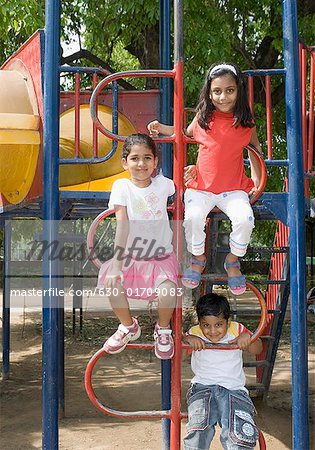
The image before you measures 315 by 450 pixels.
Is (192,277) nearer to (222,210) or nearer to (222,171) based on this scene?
(222,210)

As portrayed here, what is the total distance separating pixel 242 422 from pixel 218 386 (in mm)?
203

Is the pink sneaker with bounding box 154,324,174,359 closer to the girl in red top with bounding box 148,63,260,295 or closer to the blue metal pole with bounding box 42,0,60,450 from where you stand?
the girl in red top with bounding box 148,63,260,295

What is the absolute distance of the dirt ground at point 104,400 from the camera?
5.16m

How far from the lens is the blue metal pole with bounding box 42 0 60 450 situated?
11.2ft

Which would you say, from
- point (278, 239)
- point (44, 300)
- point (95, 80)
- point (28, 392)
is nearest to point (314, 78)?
point (95, 80)

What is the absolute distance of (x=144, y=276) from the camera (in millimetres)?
3232

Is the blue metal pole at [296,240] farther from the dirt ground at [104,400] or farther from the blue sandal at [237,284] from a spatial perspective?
the dirt ground at [104,400]

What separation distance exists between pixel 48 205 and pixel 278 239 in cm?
289

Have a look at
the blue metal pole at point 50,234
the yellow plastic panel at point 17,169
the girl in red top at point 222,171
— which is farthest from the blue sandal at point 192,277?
the yellow plastic panel at point 17,169

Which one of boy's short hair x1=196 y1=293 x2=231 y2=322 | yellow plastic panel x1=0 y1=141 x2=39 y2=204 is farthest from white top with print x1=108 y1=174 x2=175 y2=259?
yellow plastic panel x1=0 y1=141 x2=39 y2=204

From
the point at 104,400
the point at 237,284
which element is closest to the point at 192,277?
the point at 237,284

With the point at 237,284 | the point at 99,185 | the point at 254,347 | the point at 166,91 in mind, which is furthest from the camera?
the point at 99,185

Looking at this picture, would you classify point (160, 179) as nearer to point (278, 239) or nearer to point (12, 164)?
point (12, 164)

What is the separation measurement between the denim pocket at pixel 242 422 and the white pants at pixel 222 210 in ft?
2.35
